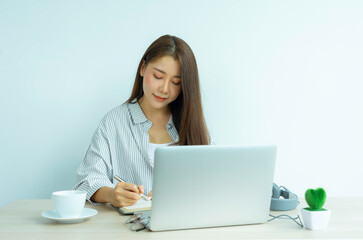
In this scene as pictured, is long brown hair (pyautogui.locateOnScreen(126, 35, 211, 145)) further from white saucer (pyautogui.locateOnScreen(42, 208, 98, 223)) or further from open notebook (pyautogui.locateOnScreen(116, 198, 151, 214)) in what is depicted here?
white saucer (pyautogui.locateOnScreen(42, 208, 98, 223))

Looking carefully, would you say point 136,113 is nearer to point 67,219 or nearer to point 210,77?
point 210,77

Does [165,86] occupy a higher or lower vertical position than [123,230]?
higher

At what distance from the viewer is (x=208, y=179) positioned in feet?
3.33

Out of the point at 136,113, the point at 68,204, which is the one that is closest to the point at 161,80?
the point at 136,113

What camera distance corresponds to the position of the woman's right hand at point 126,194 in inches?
48.6

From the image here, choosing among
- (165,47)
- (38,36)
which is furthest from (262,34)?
(38,36)

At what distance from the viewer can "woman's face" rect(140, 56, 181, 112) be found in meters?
1.74

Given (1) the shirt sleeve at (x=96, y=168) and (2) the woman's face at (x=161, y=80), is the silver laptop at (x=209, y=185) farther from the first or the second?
(2) the woman's face at (x=161, y=80)

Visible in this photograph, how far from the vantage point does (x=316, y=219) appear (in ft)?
3.47

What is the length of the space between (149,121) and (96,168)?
37 centimetres

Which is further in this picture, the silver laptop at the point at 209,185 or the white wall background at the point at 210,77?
the white wall background at the point at 210,77

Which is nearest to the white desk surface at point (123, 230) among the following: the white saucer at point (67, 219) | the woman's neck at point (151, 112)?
the white saucer at point (67, 219)

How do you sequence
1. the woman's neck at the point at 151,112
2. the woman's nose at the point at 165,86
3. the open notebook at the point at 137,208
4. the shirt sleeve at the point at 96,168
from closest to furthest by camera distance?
1. the open notebook at the point at 137,208
2. the shirt sleeve at the point at 96,168
3. the woman's nose at the point at 165,86
4. the woman's neck at the point at 151,112

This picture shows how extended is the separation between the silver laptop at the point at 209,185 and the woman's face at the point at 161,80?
30.5 inches
